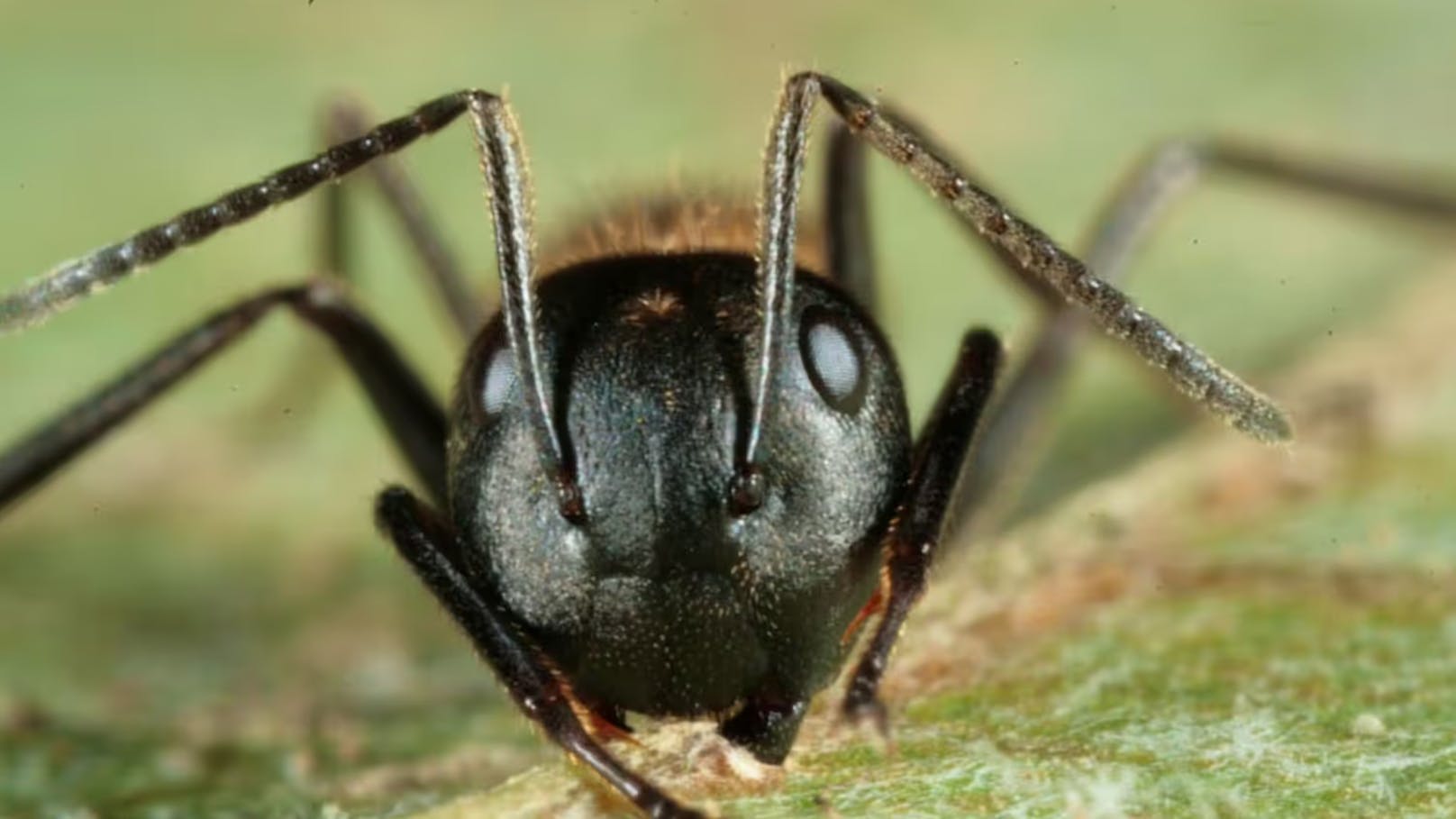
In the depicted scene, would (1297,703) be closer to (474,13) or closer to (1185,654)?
(1185,654)

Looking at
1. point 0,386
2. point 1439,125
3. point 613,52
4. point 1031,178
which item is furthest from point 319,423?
point 1439,125

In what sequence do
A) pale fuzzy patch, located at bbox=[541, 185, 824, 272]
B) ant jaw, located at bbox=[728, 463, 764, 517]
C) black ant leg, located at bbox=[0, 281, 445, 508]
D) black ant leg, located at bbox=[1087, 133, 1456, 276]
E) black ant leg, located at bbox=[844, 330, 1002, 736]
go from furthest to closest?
1. black ant leg, located at bbox=[1087, 133, 1456, 276]
2. black ant leg, located at bbox=[0, 281, 445, 508]
3. pale fuzzy patch, located at bbox=[541, 185, 824, 272]
4. ant jaw, located at bbox=[728, 463, 764, 517]
5. black ant leg, located at bbox=[844, 330, 1002, 736]

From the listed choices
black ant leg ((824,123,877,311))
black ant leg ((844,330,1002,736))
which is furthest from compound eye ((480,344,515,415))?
black ant leg ((824,123,877,311))

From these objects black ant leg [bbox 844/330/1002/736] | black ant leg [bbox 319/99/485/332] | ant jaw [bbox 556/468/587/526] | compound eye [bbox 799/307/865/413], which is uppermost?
black ant leg [bbox 319/99/485/332]

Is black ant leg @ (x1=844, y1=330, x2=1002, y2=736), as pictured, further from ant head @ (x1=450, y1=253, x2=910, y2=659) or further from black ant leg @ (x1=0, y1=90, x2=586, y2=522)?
black ant leg @ (x1=0, y1=90, x2=586, y2=522)

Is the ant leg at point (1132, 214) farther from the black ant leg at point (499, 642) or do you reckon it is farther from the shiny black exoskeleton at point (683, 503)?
the black ant leg at point (499, 642)

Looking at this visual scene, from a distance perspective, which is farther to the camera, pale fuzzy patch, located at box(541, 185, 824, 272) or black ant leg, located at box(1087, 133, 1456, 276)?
black ant leg, located at box(1087, 133, 1456, 276)

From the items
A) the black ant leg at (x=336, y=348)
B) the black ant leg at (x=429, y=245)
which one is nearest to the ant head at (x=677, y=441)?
the black ant leg at (x=336, y=348)
